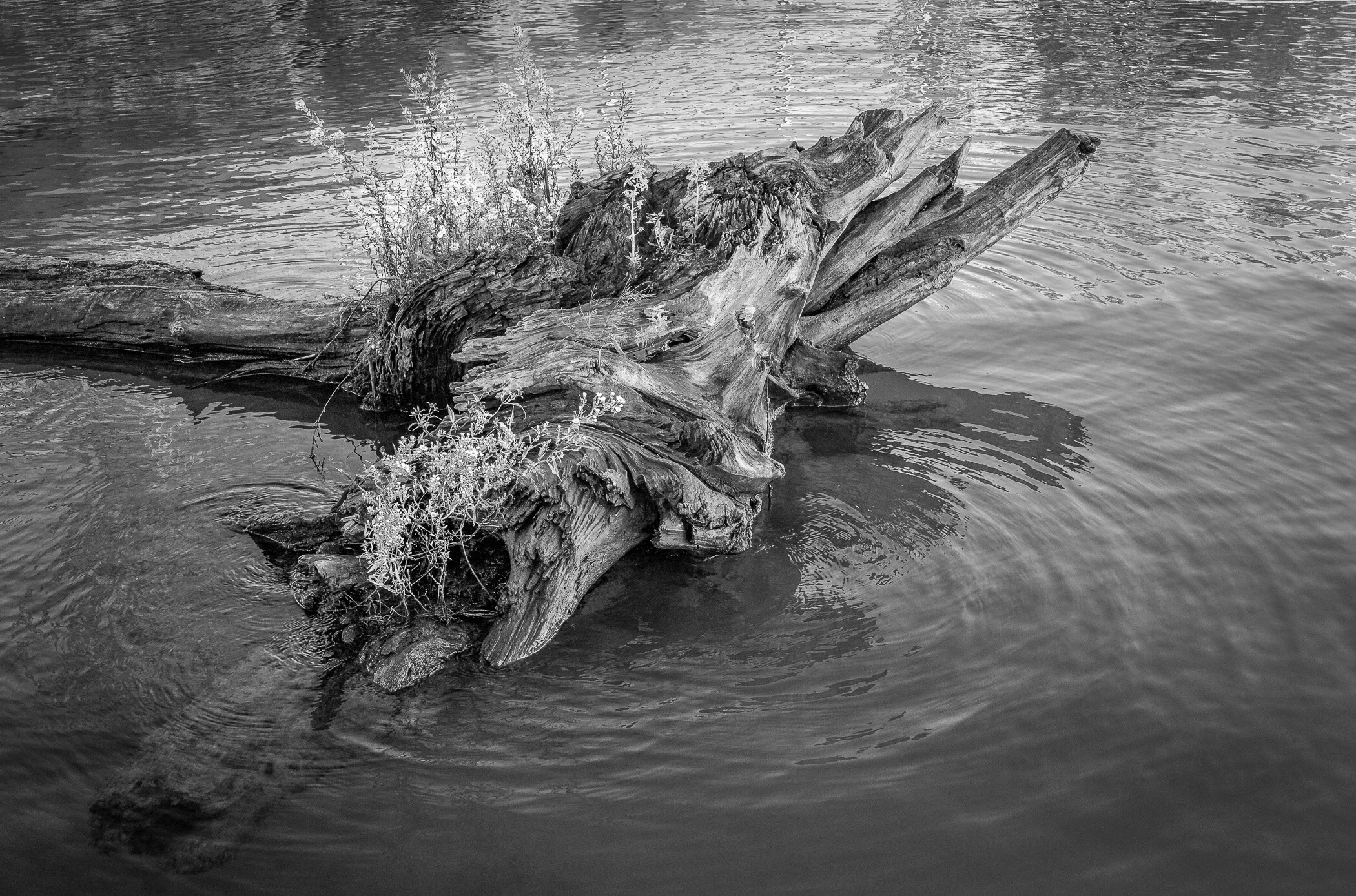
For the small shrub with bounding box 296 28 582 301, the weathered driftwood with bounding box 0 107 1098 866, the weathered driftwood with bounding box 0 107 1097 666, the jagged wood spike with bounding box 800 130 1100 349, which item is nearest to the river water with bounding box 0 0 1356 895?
the weathered driftwood with bounding box 0 107 1098 866

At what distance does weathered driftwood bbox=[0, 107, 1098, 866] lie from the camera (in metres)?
6.03

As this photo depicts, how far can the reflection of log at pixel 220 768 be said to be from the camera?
4.94 meters

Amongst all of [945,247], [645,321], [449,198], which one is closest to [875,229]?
[945,247]

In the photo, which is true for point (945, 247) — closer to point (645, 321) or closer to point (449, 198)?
point (645, 321)

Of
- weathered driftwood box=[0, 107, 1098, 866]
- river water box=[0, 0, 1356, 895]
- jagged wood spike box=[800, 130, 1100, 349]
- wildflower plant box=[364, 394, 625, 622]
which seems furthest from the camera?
jagged wood spike box=[800, 130, 1100, 349]

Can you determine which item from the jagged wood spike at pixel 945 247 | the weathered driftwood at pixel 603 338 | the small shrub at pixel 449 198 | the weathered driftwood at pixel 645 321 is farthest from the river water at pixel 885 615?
the small shrub at pixel 449 198

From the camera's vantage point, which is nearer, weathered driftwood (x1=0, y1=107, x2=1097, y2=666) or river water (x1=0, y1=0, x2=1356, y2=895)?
river water (x1=0, y1=0, x2=1356, y2=895)

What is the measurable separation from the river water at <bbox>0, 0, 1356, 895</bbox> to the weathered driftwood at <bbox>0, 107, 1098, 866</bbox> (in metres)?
0.29

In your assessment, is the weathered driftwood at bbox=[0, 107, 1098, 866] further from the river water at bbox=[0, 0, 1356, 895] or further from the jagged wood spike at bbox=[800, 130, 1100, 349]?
the river water at bbox=[0, 0, 1356, 895]

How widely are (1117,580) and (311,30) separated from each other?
2255 centimetres

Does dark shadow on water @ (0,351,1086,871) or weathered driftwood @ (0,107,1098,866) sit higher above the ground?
weathered driftwood @ (0,107,1098,866)

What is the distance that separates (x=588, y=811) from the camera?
5066mm

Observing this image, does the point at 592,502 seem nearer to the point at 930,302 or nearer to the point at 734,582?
the point at 734,582

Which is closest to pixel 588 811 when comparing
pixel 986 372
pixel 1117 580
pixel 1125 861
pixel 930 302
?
pixel 1125 861
